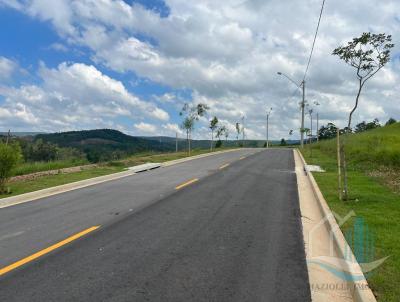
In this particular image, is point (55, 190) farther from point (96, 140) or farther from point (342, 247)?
point (96, 140)

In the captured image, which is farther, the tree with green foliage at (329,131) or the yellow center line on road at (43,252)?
the tree with green foliage at (329,131)

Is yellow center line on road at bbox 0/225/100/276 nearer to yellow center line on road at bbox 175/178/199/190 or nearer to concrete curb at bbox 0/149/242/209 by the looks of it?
concrete curb at bbox 0/149/242/209

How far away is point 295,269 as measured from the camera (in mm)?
5902

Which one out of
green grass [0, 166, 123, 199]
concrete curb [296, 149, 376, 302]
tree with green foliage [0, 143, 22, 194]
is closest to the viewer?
concrete curb [296, 149, 376, 302]

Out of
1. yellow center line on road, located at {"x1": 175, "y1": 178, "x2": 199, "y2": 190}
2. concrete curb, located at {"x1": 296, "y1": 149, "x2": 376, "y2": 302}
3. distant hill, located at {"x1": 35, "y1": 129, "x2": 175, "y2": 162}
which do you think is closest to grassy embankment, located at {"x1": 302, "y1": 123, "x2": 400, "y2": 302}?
concrete curb, located at {"x1": 296, "y1": 149, "x2": 376, "y2": 302}

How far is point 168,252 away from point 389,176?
1332 centimetres

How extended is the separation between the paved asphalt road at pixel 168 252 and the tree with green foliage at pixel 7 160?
3.20m

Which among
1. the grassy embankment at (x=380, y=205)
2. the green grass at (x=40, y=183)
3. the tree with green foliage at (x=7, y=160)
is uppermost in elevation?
the tree with green foliage at (x=7, y=160)

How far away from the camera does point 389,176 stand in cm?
1708

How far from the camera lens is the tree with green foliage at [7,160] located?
1416 centimetres

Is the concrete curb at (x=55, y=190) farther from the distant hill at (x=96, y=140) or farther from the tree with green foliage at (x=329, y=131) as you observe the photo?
the distant hill at (x=96, y=140)

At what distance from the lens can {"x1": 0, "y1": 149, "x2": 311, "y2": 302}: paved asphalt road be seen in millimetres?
5105

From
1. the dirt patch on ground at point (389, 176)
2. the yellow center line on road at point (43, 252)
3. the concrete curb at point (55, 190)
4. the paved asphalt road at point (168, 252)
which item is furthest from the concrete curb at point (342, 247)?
the concrete curb at point (55, 190)

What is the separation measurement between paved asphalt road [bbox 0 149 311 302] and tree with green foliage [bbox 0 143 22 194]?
3200 mm
